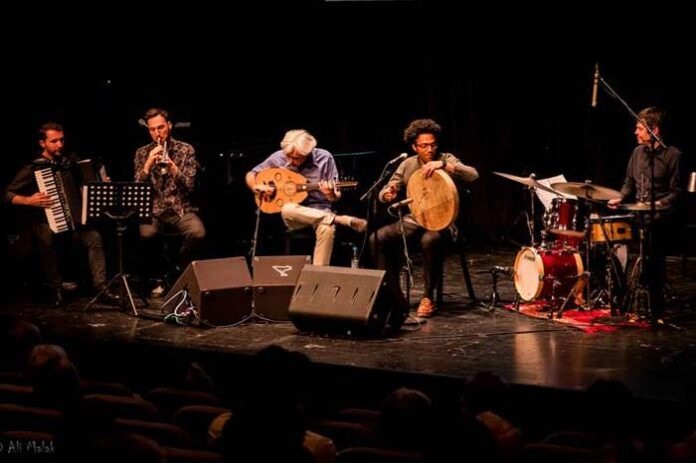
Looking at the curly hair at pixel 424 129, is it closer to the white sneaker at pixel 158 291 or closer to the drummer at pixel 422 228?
the drummer at pixel 422 228

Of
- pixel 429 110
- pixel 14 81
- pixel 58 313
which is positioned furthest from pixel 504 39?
pixel 58 313

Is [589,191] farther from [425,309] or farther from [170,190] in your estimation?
[170,190]

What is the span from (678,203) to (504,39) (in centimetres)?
429

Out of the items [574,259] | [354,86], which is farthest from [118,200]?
[354,86]

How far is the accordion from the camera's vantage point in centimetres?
796

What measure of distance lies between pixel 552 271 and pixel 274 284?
2249mm

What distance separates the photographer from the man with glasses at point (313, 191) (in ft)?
25.9

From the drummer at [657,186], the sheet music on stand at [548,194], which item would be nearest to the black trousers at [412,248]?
the sheet music on stand at [548,194]

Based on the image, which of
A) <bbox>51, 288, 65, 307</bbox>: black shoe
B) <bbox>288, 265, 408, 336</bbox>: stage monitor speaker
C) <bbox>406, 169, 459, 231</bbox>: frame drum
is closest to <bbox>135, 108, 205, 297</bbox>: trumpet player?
<bbox>51, 288, 65, 307</bbox>: black shoe

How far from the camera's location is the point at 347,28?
37.7 feet

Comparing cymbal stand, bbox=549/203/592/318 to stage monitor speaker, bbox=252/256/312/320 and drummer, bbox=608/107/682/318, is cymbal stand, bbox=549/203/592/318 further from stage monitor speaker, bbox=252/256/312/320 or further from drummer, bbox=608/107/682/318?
stage monitor speaker, bbox=252/256/312/320

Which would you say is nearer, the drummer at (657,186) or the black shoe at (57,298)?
the drummer at (657,186)

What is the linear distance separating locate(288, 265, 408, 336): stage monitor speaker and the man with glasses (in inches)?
39.7

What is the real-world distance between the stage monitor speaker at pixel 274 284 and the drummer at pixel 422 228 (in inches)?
32.0
